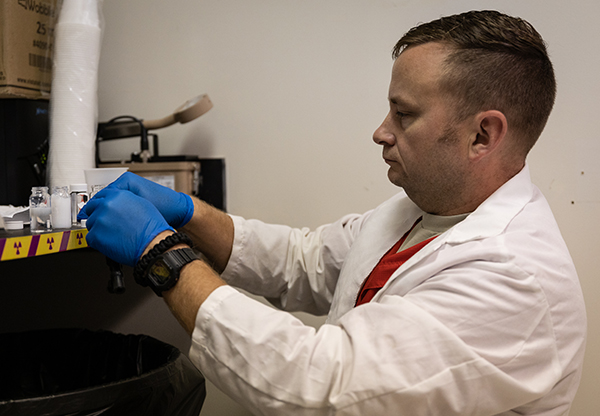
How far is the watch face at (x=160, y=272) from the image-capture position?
2.32ft

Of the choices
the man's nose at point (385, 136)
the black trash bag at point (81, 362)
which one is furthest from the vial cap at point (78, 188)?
the man's nose at point (385, 136)

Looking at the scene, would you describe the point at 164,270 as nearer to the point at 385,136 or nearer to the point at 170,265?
the point at 170,265

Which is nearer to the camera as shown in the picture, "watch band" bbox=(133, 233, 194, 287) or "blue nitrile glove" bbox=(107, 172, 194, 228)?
"watch band" bbox=(133, 233, 194, 287)

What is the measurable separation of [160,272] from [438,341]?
1.36 ft

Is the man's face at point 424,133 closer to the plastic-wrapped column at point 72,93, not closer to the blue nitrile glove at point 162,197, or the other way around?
the blue nitrile glove at point 162,197

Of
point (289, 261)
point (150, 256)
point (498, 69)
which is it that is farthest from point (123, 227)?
point (498, 69)

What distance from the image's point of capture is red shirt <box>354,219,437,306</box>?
0.89 m

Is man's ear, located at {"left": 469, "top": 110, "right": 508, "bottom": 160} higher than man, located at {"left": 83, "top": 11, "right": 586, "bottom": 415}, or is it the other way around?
man's ear, located at {"left": 469, "top": 110, "right": 508, "bottom": 160}

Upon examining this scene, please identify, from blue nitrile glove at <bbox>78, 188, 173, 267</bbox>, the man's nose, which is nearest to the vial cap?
blue nitrile glove at <bbox>78, 188, 173, 267</bbox>

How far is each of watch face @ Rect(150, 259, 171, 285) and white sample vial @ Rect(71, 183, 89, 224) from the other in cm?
29

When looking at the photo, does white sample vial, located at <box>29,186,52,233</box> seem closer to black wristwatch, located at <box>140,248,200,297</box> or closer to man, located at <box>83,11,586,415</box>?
man, located at <box>83,11,586,415</box>

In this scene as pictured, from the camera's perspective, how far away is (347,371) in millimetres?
627

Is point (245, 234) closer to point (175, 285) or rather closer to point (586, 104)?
point (175, 285)

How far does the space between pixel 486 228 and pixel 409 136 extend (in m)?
0.22
